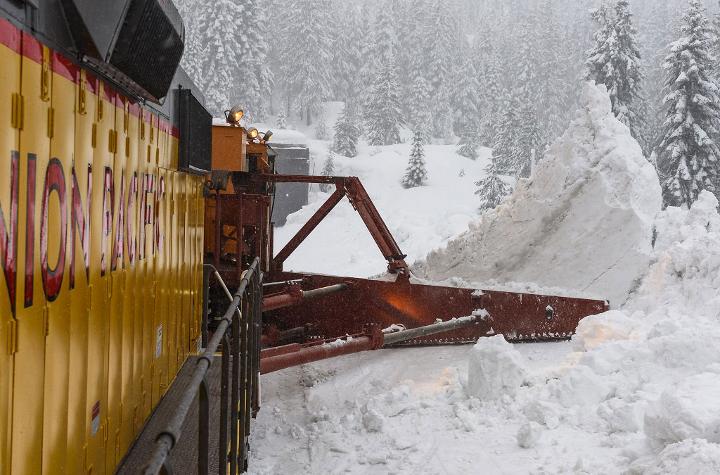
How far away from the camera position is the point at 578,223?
13.2 m

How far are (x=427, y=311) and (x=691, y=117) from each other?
86.3 ft

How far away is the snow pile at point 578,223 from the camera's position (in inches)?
474

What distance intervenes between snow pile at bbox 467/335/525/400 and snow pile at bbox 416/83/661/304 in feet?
15.2

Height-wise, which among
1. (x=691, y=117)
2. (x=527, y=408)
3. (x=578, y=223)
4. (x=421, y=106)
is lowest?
(x=527, y=408)

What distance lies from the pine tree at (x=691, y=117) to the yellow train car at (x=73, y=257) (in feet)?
99.5

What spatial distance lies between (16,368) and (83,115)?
53.8 inches

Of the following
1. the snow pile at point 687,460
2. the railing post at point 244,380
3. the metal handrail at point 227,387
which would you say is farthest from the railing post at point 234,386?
the snow pile at point 687,460

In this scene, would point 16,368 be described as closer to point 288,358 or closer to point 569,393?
point 288,358

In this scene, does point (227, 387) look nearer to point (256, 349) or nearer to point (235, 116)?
point (256, 349)

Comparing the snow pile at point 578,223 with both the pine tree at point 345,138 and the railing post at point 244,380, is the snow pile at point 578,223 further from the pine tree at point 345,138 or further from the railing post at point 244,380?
the pine tree at point 345,138

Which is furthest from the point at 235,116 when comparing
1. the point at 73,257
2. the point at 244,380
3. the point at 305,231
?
the point at 73,257

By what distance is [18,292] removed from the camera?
95.0 inches

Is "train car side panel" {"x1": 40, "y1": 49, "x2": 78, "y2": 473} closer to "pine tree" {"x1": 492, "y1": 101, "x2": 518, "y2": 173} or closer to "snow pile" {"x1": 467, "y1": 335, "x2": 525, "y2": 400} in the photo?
"snow pile" {"x1": 467, "y1": 335, "x2": 525, "y2": 400}

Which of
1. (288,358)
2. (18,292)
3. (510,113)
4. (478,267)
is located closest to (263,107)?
(510,113)
